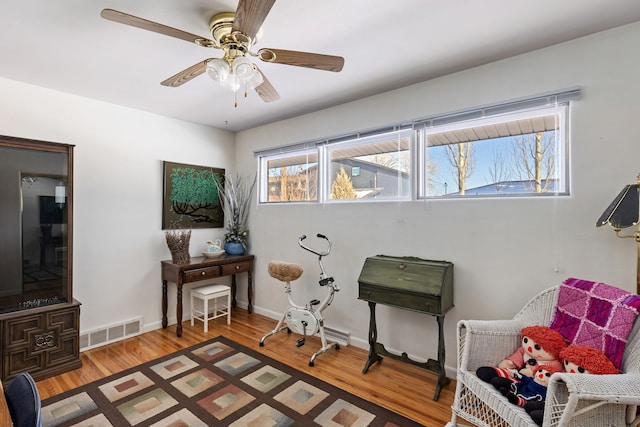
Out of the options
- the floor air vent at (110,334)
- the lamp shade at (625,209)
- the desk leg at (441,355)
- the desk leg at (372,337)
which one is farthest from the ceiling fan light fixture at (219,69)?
the floor air vent at (110,334)

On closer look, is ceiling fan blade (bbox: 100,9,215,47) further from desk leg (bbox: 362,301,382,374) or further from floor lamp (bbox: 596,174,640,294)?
floor lamp (bbox: 596,174,640,294)

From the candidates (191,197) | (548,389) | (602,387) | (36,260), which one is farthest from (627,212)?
(36,260)

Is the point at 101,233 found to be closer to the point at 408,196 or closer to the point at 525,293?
the point at 408,196

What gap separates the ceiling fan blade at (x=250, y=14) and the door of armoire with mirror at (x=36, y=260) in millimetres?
2157

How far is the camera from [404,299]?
2.36 meters

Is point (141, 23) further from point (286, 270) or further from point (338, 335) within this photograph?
point (338, 335)

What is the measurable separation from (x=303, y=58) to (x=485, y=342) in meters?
1.98

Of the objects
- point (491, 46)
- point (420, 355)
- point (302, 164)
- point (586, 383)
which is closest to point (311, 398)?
point (420, 355)

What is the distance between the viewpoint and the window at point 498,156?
7.13 feet

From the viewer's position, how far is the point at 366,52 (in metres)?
2.17

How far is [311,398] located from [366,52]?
249 cm

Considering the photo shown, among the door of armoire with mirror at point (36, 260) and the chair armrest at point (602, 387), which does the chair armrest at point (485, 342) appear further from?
the door of armoire with mirror at point (36, 260)

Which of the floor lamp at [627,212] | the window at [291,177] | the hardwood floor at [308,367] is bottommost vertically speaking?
the hardwood floor at [308,367]

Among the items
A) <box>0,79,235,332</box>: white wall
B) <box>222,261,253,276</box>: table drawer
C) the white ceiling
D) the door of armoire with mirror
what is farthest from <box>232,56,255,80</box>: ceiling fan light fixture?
<box>222,261,253,276</box>: table drawer
